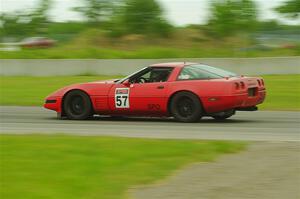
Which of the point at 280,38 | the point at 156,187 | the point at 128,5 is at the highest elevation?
the point at 128,5

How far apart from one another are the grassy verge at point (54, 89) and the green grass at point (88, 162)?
8308 mm

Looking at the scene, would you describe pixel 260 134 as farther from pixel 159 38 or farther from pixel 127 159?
pixel 159 38

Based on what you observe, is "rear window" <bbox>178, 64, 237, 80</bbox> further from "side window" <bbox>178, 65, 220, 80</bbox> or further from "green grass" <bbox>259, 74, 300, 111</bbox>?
"green grass" <bbox>259, 74, 300, 111</bbox>

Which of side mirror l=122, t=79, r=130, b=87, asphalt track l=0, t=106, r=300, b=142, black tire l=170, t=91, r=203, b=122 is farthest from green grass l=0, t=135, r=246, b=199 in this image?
side mirror l=122, t=79, r=130, b=87

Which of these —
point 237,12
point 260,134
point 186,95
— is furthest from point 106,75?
point 260,134

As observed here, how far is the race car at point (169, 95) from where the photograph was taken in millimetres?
12680

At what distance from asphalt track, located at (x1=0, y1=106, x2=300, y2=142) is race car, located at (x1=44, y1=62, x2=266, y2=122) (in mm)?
244

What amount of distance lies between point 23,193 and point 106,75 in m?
23.0

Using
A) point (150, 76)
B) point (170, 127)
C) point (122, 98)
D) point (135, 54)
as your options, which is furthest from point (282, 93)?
point (135, 54)

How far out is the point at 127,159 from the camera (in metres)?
7.73

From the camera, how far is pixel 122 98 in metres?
13.4

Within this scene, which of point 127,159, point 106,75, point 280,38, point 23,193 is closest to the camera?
point 23,193

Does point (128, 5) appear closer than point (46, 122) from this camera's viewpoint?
No

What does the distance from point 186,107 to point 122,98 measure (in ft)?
4.32
